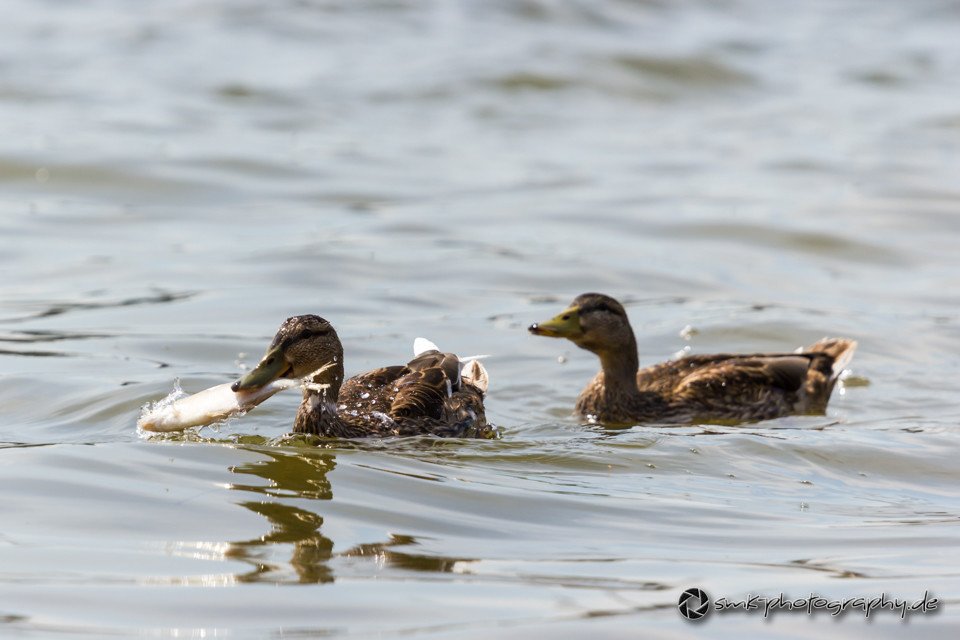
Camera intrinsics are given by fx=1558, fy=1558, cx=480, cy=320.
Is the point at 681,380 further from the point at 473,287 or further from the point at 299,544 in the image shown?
the point at 299,544

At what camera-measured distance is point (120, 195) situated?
1703 cm

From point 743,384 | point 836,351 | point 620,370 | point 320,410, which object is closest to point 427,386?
point 320,410

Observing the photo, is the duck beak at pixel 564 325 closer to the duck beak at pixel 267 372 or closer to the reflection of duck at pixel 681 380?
the reflection of duck at pixel 681 380

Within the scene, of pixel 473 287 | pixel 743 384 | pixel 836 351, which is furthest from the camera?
pixel 473 287

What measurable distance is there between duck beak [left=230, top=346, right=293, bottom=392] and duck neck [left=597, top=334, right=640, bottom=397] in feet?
9.04

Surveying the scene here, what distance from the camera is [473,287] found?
13656mm

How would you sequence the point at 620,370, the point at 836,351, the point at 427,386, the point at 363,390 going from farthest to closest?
the point at 836,351
the point at 620,370
the point at 363,390
the point at 427,386

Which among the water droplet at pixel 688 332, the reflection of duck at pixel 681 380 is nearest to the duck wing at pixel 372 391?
the reflection of duck at pixel 681 380

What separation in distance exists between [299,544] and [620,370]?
454cm

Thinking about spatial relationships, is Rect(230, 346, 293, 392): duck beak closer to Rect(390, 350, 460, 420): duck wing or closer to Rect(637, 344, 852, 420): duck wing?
Rect(390, 350, 460, 420): duck wing

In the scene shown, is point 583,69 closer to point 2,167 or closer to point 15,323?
point 2,167

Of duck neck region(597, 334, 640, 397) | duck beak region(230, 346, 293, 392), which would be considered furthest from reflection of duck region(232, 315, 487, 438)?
duck neck region(597, 334, 640, 397)

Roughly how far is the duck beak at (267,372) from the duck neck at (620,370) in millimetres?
2756

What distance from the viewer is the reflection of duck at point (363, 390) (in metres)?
8.30
